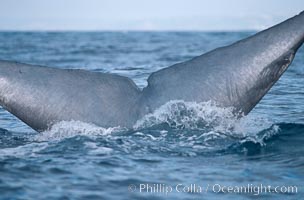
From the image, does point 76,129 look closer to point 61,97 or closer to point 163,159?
point 61,97

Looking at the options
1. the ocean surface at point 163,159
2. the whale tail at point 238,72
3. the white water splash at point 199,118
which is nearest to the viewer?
the ocean surface at point 163,159

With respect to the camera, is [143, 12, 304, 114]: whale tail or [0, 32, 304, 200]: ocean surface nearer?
[0, 32, 304, 200]: ocean surface

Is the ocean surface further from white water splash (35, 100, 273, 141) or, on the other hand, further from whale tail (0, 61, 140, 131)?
whale tail (0, 61, 140, 131)

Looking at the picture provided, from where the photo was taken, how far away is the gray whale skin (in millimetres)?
5543

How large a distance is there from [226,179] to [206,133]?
131cm

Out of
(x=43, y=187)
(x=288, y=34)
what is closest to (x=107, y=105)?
(x=43, y=187)

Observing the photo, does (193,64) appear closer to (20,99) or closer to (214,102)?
(214,102)

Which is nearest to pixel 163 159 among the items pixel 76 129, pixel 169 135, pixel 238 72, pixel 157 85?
pixel 169 135

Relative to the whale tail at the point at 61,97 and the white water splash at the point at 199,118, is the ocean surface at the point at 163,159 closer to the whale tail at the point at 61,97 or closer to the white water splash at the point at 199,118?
the white water splash at the point at 199,118

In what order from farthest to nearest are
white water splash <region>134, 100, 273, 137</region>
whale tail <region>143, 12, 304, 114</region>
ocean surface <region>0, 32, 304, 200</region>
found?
white water splash <region>134, 100, 273, 137</region> < whale tail <region>143, 12, 304, 114</region> < ocean surface <region>0, 32, 304, 200</region>

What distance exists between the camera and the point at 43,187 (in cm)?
470

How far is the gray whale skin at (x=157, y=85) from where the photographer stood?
5.54 meters

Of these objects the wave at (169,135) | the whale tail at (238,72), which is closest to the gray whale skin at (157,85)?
the whale tail at (238,72)

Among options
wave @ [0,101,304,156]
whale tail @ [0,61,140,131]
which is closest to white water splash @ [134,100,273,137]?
wave @ [0,101,304,156]
